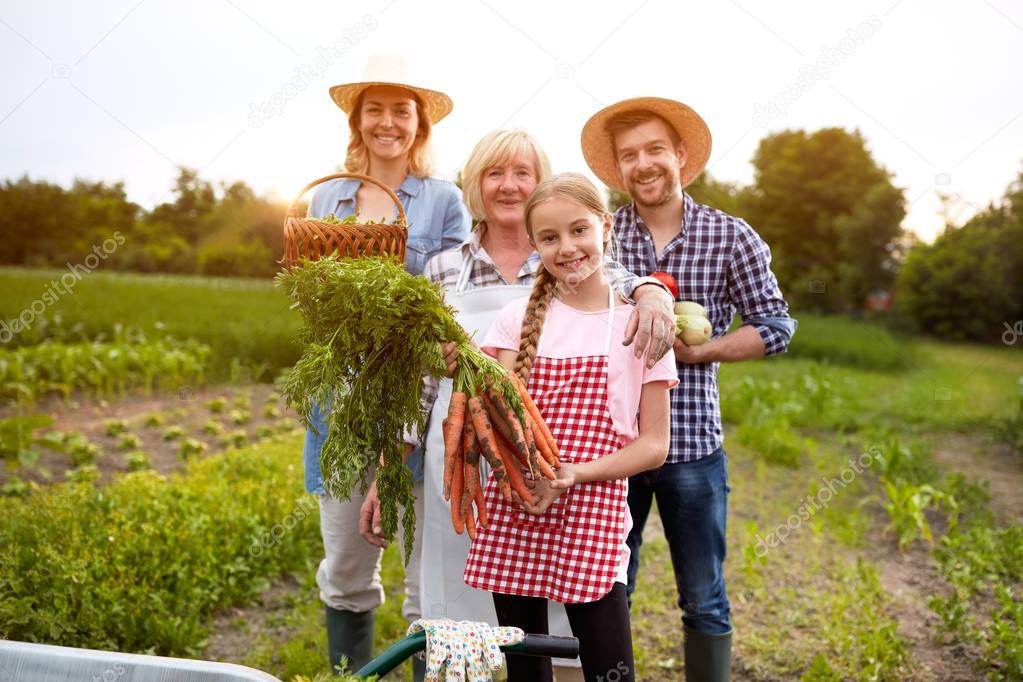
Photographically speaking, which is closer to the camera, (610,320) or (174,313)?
(610,320)

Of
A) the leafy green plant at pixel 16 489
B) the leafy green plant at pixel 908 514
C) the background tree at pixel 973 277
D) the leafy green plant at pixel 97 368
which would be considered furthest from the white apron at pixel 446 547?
the background tree at pixel 973 277

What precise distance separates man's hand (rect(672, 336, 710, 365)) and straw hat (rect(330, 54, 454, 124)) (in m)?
1.12

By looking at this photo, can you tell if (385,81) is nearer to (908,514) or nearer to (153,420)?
(908,514)

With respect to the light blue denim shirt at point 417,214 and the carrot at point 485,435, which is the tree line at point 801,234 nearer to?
the light blue denim shirt at point 417,214

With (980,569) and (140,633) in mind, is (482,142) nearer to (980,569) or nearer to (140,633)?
(140,633)

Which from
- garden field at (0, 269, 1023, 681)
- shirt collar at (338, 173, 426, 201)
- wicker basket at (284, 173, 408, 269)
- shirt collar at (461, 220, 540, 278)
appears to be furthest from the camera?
garden field at (0, 269, 1023, 681)

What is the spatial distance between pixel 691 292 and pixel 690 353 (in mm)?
213

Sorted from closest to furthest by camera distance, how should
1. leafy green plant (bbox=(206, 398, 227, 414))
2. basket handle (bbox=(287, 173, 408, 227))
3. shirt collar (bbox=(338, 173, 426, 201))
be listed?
basket handle (bbox=(287, 173, 408, 227))
shirt collar (bbox=(338, 173, 426, 201))
leafy green plant (bbox=(206, 398, 227, 414))

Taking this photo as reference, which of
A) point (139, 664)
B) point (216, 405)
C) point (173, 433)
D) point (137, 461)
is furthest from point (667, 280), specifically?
point (216, 405)

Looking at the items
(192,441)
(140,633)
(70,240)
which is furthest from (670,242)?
(70,240)

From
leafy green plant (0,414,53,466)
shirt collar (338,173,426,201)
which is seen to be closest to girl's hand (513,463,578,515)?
shirt collar (338,173,426,201)

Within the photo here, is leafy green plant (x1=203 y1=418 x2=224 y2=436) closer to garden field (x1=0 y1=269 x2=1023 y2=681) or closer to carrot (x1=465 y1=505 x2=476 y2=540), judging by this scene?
garden field (x1=0 y1=269 x2=1023 y2=681)

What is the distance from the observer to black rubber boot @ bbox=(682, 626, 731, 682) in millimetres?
2535

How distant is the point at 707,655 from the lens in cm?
254
